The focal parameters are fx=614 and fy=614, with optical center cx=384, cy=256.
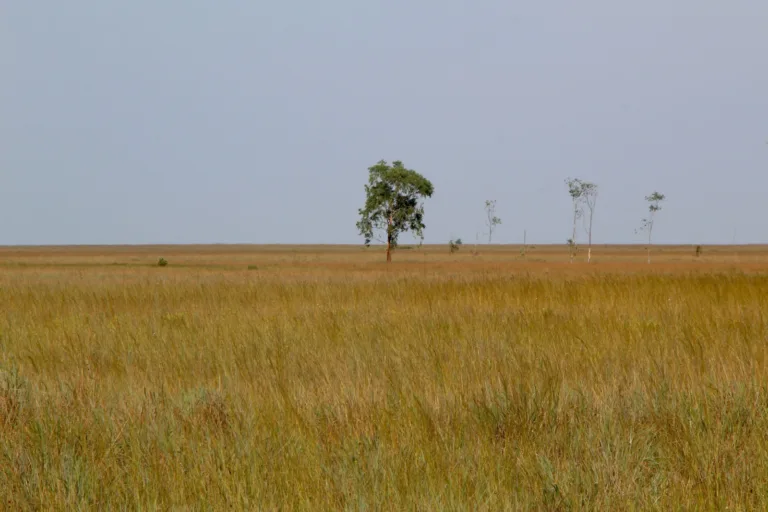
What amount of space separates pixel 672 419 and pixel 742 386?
0.82 m

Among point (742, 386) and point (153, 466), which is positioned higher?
point (742, 386)

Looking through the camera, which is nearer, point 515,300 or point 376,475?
point 376,475

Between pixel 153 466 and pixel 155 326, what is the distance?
5648mm

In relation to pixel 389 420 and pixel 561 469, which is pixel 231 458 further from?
pixel 561 469

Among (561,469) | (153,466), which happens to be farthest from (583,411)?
(153,466)

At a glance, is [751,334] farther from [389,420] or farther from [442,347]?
[389,420]

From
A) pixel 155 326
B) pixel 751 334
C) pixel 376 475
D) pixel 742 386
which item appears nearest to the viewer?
pixel 376 475

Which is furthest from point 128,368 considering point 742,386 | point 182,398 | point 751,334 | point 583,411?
point 751,334

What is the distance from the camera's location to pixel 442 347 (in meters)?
6.57

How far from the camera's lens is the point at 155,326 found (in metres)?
8.49

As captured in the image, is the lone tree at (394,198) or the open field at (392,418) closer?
the open field at (392,418)

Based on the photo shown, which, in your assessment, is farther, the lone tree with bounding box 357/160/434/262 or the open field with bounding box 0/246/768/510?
the lone tree with bounding box 357/160/434/262

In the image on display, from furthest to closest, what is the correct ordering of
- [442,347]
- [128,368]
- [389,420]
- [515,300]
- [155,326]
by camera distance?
[515,300], [155,326], [442,347], [128,368], [389,420]

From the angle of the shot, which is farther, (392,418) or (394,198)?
(394,198)
